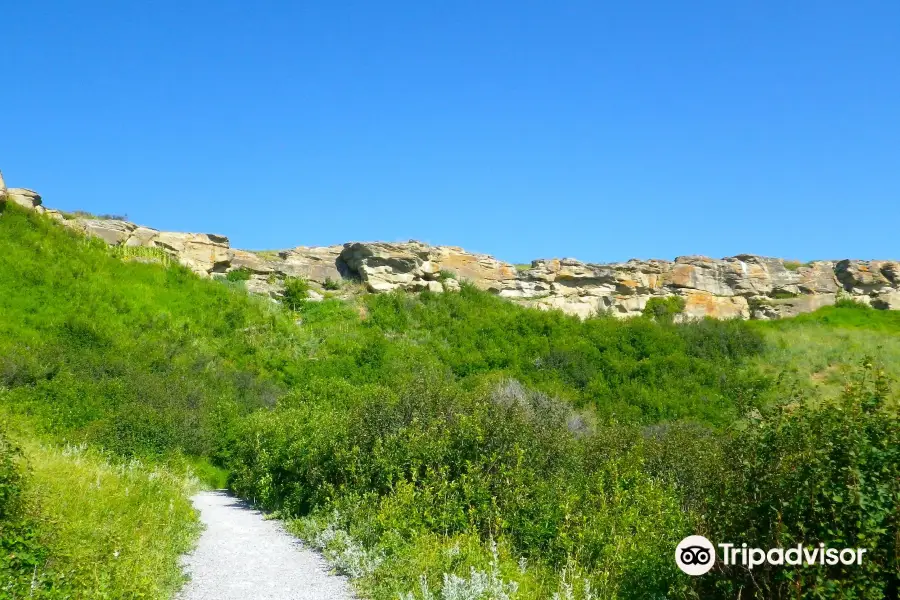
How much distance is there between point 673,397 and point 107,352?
74.3 ft

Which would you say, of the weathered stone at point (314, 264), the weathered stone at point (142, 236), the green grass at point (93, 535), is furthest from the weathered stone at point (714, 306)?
the green grass at point (93, 535)

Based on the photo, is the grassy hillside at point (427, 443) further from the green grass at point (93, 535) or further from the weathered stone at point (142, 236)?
the weathered stone at point (142, 236)

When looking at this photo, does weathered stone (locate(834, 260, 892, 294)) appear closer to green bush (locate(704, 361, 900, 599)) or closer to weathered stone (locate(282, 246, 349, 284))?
weathered stone (locate(282, 246, 349, 284))

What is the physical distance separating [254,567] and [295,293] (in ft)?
109

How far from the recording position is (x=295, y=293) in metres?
42.1

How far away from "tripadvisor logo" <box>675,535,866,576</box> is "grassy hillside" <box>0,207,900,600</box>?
77 mm

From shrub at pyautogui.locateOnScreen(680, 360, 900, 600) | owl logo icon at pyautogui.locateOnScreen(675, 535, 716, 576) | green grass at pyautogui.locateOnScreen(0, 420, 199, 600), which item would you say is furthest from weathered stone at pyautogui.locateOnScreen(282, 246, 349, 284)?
shrub at pyautogui.locateOnScreen(680, 360, 900, 600)

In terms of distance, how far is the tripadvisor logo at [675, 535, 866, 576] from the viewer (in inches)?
189

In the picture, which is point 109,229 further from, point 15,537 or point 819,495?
point 819,495

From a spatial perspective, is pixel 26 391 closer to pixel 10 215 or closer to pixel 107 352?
pixel 107 352

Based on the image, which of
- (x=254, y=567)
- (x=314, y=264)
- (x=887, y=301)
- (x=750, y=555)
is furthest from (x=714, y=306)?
(x=750, y=555)

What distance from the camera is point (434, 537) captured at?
9.49 m

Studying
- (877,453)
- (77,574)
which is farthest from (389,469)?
(877,453)

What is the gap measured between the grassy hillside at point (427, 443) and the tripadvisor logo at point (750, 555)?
77 millimetres
